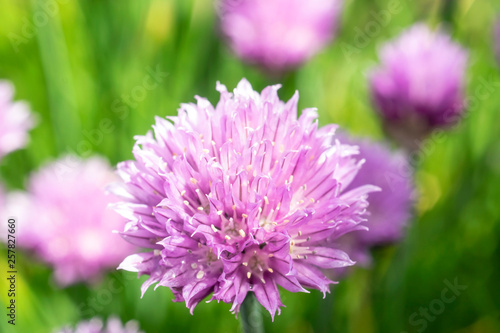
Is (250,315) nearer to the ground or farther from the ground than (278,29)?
nearer to the ground

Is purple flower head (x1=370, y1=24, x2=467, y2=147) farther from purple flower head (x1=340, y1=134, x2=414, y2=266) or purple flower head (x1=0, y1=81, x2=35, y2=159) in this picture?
purple flower head (x1=0, y1=81, x2=35, y2=159)

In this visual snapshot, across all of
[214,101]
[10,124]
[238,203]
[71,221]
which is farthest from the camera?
[214,101]

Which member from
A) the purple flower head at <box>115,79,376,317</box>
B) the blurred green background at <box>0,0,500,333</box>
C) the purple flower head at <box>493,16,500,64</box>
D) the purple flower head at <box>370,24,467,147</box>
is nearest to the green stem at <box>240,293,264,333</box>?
the purple flower head at <box>115,79,376,317</box>

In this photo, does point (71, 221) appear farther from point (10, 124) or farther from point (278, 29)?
point (278, 29)

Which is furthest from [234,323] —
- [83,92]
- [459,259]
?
[83,92]

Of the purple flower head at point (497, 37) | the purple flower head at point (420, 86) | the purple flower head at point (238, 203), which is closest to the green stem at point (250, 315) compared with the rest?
the purple flower head at point (238, 203)

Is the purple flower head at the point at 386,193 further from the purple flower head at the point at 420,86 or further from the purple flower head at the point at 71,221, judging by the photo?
the purple flower head at the point at 71,221

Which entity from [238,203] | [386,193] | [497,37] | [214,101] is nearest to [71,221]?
[214,101]
